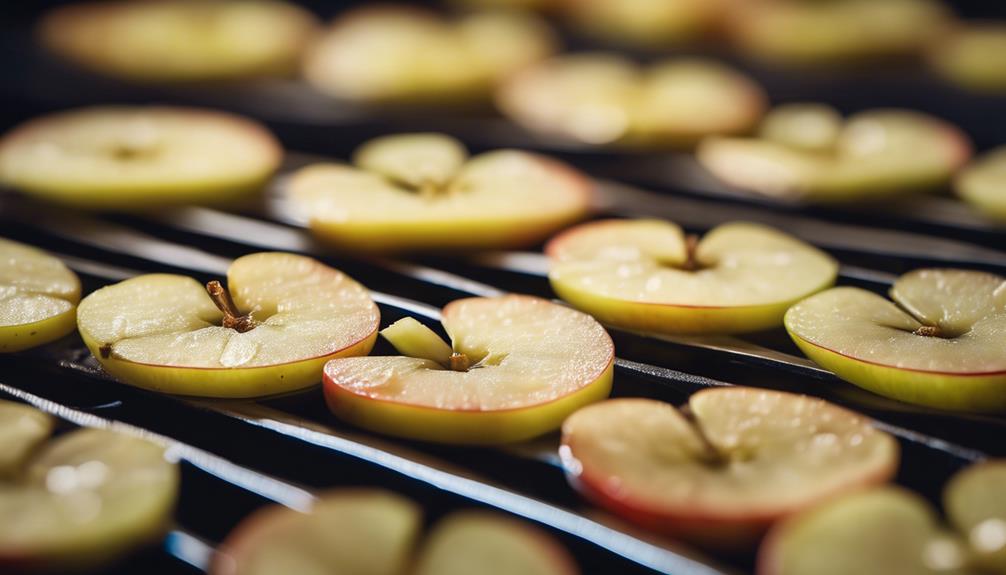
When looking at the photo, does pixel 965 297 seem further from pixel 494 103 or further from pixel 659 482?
pixel 494 103

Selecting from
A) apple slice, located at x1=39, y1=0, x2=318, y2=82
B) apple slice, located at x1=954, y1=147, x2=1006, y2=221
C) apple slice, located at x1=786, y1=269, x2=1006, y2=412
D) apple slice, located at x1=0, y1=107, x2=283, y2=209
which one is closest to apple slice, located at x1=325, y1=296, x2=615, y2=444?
apple slice, located at x1=786, y1=269, x2=1006, y2=412

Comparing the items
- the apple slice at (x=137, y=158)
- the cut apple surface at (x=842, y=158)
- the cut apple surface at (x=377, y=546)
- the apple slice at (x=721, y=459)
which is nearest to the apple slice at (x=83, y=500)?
the cut apple surface at (x=377, y=546)

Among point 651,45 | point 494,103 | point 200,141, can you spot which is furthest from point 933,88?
point 200,141

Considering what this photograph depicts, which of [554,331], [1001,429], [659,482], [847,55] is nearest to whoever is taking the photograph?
[659,482]

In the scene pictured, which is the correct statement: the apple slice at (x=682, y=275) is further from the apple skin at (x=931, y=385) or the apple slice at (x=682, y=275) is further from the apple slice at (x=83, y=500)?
the apple slice at (x=83, y=500)

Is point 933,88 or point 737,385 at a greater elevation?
point 933,88

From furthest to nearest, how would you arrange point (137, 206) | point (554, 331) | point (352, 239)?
1. point (137, 206)
2. point (352, 239)
3. point (554, 331)

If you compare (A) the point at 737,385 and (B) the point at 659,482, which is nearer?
(B) the point at 659,482

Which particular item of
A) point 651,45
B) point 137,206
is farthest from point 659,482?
point 651,45
